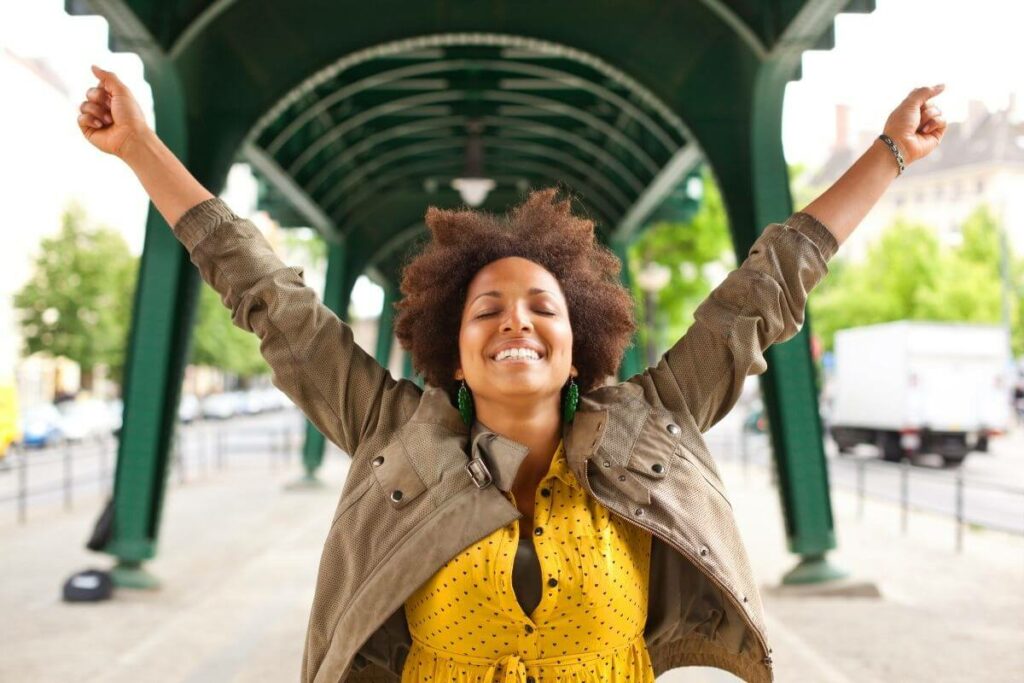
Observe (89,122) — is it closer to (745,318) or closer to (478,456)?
(478,456)

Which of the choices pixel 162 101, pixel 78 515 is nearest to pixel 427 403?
pixel 162 101

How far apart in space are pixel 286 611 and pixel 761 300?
21.8 feet

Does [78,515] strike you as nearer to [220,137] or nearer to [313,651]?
[220,137]

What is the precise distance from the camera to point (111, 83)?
2768 mm

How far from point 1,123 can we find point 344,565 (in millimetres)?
48536

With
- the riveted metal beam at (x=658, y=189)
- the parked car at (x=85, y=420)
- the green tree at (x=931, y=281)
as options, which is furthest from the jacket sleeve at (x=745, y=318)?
the green tree at (x=931, y=281)

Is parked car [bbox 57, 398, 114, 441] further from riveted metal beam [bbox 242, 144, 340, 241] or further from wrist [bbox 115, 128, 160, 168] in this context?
wrist [bbox 115, 128, 160, 168]

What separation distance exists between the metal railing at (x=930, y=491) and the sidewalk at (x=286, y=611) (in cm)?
36

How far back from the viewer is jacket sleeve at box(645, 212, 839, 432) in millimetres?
2631

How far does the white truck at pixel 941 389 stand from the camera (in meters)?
23.1

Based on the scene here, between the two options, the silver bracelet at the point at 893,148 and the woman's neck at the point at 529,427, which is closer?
the woman's neck at the point at 529,427

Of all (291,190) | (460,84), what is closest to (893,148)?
(460,84)

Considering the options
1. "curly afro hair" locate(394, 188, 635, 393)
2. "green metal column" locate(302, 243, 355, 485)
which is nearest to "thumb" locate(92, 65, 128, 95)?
"curly afro hair" locate(394, 188, 635, 393)

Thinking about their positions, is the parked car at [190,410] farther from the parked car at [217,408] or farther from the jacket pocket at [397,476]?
the jacket pocket at [397,476]
